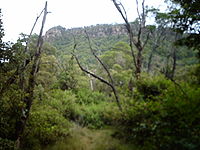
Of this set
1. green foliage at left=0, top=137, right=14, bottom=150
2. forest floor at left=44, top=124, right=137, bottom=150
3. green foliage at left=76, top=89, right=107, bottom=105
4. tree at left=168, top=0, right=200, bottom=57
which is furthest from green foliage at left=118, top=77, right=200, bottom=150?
green foliage at left=76, top=89, right=107, bottom=105

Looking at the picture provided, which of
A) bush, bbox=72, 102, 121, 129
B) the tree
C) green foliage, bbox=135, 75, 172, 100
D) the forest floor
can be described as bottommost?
bush, bbox=72, 102, 121, 129

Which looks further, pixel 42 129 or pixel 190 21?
pixel 42 129

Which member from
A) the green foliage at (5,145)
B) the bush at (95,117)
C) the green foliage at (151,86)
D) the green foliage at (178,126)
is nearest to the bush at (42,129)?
the green foliage at (5,145)

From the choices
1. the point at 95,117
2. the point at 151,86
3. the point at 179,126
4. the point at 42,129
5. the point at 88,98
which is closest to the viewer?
the point at 179,126

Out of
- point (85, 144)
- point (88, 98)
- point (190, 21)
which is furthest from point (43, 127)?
point (88, 98)

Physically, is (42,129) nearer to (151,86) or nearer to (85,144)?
(85,144)

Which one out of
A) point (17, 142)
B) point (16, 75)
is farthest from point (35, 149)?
point (16, 75)

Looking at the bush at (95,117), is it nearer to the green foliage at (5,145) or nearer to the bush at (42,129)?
the bush at (42,129)

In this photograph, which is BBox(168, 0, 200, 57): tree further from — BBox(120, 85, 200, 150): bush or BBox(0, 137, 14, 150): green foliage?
BBox(0, 137, 14, 150): green foliage

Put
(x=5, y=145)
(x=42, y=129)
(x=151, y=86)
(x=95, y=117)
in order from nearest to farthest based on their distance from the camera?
(x=5, y=145)
(x=42, y=129)
(x=151, y=86)
(x=95, y=117)

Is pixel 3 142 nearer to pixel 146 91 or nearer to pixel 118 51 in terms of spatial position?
pixel 146 91

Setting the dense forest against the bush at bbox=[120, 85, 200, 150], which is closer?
the bush at bbox=[120, 85, 200, 150]

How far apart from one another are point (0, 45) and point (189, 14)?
600cm

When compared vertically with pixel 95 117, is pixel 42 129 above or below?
above
